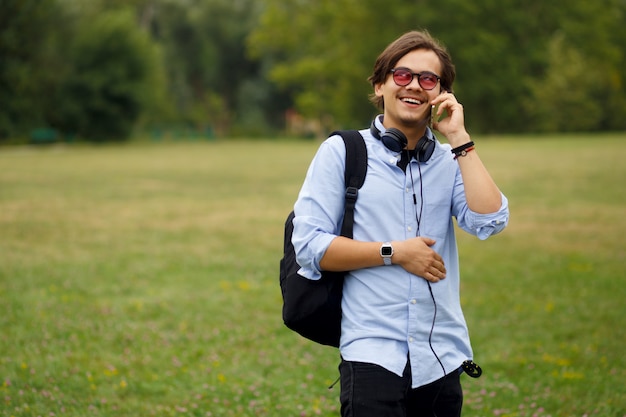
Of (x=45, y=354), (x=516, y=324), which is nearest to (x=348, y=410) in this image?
(x=45, y=354)

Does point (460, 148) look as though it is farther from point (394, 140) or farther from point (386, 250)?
point (386, 250)

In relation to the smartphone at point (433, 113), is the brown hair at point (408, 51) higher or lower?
higher

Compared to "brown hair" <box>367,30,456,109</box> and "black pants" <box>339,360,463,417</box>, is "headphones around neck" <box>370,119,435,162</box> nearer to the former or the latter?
"brown hair" <box>367,30,456,109</box>

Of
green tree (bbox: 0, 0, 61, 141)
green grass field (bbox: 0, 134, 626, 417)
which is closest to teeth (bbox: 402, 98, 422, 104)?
green grass field (bbox: 0, 134, 626, 417)

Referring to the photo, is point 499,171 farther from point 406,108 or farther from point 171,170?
point 406,108

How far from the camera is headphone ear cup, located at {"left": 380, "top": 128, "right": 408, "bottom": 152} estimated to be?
307cm

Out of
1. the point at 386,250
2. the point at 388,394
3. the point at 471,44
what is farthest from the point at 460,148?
the point at 471,44

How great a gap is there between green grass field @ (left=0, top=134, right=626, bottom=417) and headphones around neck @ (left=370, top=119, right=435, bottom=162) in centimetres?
294

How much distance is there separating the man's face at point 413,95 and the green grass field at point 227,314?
3019 mm

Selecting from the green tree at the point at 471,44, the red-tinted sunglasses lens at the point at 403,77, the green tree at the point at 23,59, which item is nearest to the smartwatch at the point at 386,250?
the red-tinted sunglasses lens at the point at 403,77

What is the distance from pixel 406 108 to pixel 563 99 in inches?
2577

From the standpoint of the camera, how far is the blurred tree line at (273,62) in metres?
62.8

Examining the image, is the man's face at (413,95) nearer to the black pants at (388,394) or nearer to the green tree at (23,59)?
the black pants at (388,394)

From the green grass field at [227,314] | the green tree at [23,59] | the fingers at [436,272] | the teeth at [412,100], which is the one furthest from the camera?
the green tree at [23,59]
